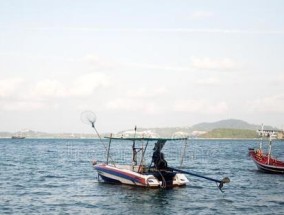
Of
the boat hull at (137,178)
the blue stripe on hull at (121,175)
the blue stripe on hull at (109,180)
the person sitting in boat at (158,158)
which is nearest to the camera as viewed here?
the boat hull at (137,178)

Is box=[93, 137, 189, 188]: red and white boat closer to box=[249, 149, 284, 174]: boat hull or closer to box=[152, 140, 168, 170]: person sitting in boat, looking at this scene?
box=[152, 140, 168, 170]: person sitting in boat

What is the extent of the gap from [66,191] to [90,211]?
8.98m

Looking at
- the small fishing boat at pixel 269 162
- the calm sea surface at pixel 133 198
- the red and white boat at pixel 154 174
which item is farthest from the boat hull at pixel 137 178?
the small fishing boat at pixel 269 162

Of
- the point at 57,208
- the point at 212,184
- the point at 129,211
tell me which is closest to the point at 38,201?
the point at 57,208

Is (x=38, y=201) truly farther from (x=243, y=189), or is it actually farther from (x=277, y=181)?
(x=277, y=181)

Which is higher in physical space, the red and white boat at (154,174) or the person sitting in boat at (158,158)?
the person sitting in boat at (158,158)

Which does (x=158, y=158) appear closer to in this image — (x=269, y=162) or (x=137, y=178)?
(x=137, y=178)

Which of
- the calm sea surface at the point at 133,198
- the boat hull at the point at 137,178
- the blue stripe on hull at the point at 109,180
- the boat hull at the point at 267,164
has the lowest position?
the calm sea surface at the point at 133,198

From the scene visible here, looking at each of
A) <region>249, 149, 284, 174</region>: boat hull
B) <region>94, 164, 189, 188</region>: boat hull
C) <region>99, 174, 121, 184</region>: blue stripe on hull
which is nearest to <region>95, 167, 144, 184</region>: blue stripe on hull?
<region>94, 164, 189, 188</region>: boat hull

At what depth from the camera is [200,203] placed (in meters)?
32.6

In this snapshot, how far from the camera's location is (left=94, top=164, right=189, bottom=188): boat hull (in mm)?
37156

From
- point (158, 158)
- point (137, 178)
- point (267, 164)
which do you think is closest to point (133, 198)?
point (137, 178)

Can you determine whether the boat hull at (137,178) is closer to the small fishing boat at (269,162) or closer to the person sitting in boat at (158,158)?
the person sitting in boat at (158,158)

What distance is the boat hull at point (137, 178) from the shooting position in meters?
37.2
